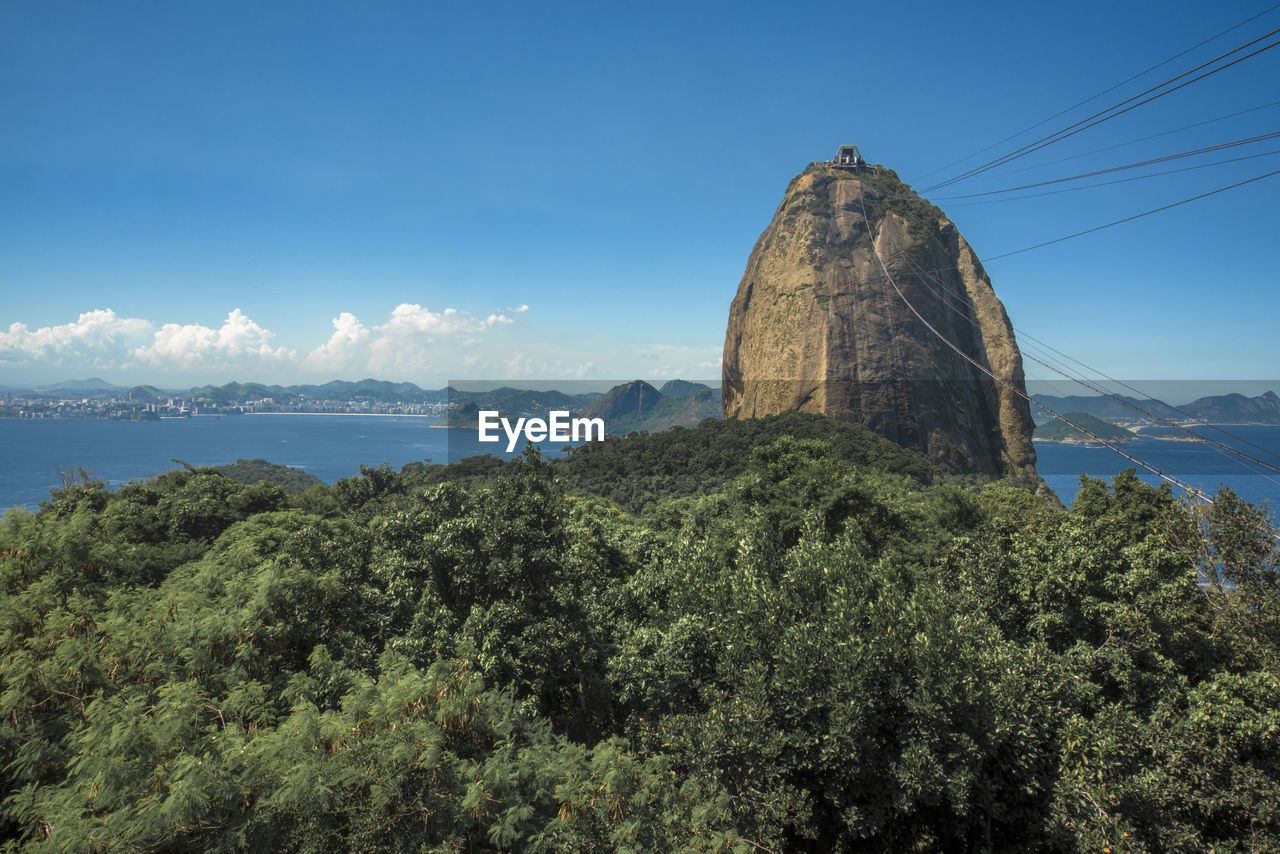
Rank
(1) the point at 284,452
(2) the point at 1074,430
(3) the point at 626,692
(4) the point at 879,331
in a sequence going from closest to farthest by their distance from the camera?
(3) the point at 626,692, (4) the point at 879,331, (1) the point at 284,452, (2) the point at 1074,430

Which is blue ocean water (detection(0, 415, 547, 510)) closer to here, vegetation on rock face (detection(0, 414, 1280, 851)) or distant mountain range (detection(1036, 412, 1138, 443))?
vegetation on rock face (detection(0, 414, 1280, 851))

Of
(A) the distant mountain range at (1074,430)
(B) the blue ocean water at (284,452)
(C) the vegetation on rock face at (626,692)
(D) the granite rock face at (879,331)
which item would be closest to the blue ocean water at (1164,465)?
(B) the blue ocean water at (284,452)

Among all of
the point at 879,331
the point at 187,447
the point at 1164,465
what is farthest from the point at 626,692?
the point at 187,447

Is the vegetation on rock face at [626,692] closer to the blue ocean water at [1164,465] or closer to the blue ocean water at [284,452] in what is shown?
the blue ocean water at [284,452]

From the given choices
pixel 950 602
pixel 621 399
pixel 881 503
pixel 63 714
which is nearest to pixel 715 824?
pixel 950 602

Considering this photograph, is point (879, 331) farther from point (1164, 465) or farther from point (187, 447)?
point (187, 447)

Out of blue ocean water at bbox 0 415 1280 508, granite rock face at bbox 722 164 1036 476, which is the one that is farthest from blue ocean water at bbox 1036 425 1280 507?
granite rock face at bbox 722 164 1036 476
